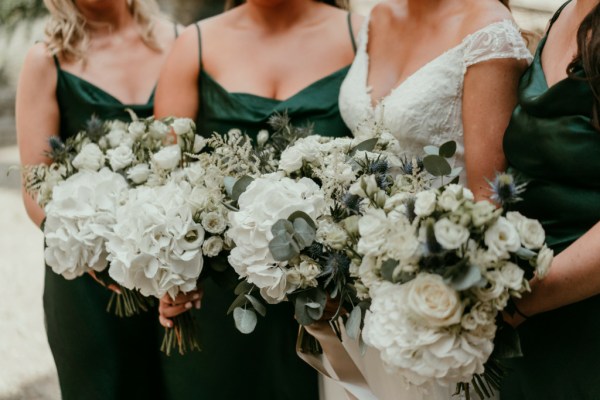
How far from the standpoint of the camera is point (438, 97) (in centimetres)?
254

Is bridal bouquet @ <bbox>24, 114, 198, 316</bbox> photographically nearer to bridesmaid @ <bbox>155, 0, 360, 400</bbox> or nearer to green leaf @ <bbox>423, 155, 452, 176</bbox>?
bridesmaid @ <bbox>155, 0, 360, 400</bbox>

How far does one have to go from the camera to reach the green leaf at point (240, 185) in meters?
2.26

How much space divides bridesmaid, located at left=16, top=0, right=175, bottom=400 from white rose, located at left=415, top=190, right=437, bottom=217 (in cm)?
189

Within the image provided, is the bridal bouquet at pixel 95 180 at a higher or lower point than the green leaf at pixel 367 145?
lower

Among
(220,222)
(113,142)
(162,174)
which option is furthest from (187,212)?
(113,142)

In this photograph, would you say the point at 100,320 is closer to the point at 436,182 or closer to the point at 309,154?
the point at 309,154

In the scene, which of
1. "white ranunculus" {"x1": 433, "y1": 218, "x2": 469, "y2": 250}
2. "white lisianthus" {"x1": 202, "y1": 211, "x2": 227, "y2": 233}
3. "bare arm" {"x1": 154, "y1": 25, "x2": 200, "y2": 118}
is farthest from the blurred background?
"white ranunculus" {"x1": 433, "y1": 218, "x2": 469, "y2": 250}

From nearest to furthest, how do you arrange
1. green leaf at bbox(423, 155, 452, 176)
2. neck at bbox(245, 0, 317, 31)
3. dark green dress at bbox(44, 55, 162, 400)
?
1. green leaf at bbox(423, 155, 452, 176)
2. neck at bbox(245, 0, 317, 31)
3. dark green dress at bbox(44, 55, 162, 400)

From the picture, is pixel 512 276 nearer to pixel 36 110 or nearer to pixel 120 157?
pixel 120 157

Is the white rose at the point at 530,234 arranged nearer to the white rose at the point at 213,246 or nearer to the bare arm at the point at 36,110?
the white rose at the point at 213,246

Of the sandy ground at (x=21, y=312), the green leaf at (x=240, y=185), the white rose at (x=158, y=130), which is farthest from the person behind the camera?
the sandy ground at (x=21, y=312)

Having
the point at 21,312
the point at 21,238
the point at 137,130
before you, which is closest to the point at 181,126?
the point at 137,130

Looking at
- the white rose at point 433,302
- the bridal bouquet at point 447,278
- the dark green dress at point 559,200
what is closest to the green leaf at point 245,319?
the bridal bouquet at point 447,278

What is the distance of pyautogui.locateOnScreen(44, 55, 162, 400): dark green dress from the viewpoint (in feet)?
10.9
